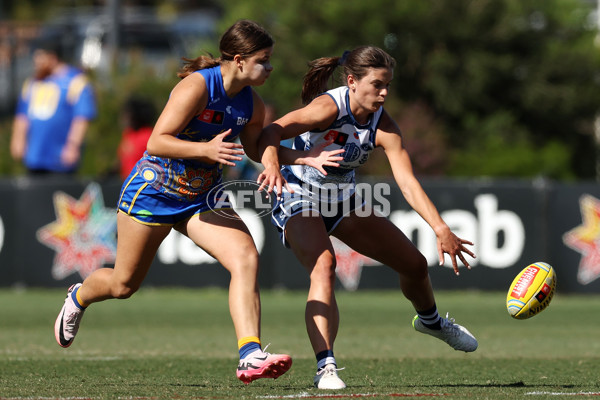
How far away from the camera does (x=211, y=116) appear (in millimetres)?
6844

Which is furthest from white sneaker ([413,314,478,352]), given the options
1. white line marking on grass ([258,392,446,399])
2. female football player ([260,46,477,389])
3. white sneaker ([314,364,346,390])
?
white line marking on grass ([258,392,446,399])

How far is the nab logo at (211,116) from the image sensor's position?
22.4ft

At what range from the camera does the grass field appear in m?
6.73

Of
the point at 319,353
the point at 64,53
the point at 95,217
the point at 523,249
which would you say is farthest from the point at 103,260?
the point at 64,53

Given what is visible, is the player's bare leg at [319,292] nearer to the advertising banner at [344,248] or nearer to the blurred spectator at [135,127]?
the blurred spectator at [135,127]

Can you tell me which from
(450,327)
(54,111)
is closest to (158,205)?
(450,327)

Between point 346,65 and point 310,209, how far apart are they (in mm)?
930

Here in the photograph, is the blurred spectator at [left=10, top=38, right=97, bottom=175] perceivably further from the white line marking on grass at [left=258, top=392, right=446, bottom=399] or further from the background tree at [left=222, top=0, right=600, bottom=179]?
the background tree at [left=222, top=0, right=600, bottom=179]

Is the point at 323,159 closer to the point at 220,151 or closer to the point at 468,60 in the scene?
the point at 220,151

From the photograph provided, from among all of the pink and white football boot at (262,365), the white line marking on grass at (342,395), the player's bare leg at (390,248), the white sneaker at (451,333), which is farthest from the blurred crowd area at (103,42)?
the white line marking on grass at (342,395)

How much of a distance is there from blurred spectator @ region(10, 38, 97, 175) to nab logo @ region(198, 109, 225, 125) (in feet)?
23.7

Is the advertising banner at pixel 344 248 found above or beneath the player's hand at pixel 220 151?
beneath

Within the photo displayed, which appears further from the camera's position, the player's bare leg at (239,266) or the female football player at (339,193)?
the female football player at (339,193)

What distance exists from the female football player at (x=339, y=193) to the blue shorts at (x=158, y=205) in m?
0.48
